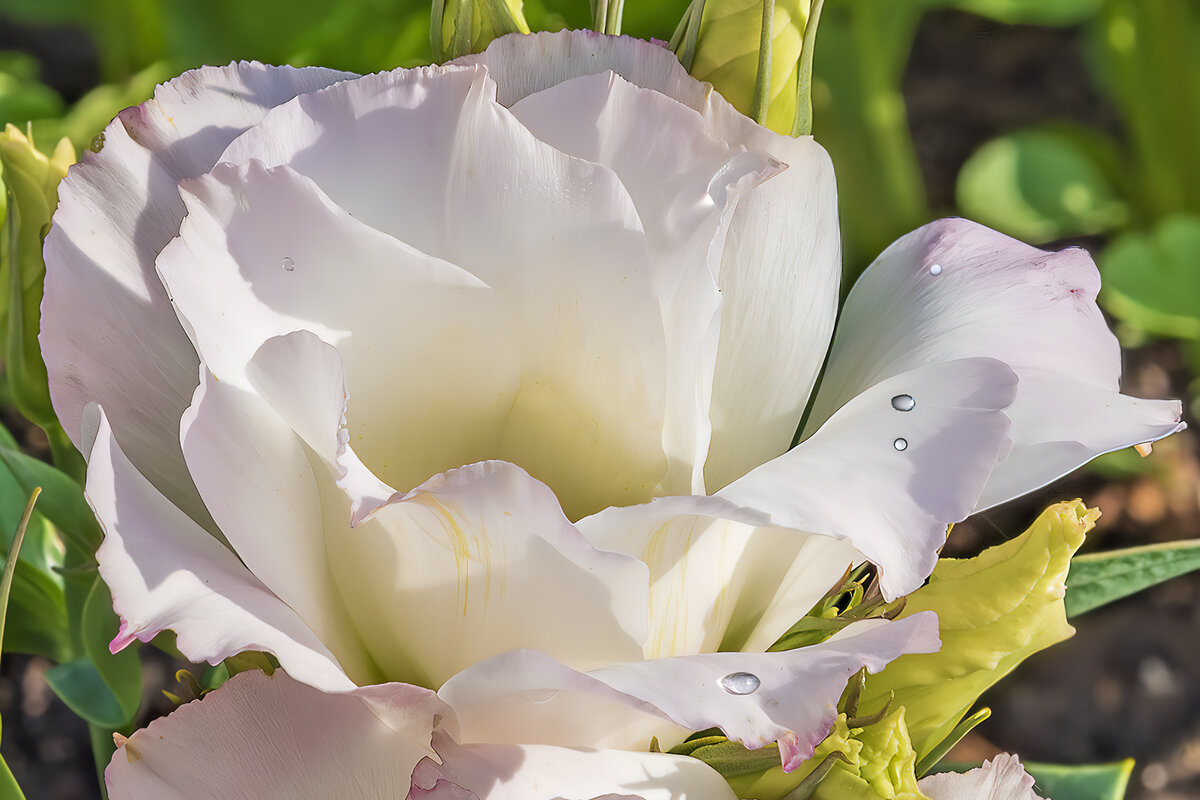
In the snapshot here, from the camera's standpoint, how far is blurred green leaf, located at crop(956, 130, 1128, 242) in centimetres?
114

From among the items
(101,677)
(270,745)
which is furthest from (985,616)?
(101,677)

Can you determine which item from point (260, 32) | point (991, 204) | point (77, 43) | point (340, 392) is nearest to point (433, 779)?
point (340, 392)

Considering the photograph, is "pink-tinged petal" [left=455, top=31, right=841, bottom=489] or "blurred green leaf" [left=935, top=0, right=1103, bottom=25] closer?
"pink-tinged petal" [left=455, top=31, right=841, bottom=489]

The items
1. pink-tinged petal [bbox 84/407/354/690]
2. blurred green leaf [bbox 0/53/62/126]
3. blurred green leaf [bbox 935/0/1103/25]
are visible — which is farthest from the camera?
blurred green leaf [bbox 935/0/1103/25]

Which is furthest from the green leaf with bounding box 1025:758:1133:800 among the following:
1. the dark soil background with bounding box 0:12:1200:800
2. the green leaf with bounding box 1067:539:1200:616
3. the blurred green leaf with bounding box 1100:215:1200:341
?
the blurred green leaf with bounding box 1100:215:1200:341

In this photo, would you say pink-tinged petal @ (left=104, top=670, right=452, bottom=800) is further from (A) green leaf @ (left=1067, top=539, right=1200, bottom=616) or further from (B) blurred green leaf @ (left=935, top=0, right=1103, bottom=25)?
(B) blurred green leaf @ (left=935, top=0, right=1103, bottom=25)

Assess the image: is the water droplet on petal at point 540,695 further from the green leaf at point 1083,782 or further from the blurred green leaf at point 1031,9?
the blurred green leaf at point 1031,9

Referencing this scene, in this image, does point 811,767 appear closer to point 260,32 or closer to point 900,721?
point 900,721

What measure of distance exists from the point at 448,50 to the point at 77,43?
1119 mm

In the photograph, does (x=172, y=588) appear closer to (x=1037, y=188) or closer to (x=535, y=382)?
(x=535, y=382)

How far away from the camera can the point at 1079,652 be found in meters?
1.12

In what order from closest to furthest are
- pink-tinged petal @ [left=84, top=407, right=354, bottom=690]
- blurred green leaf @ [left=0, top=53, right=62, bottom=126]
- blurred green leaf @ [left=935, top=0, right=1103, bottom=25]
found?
pink-tinged petal @ [left=84, top=407, right=354, bottom=690]
blurred green leaf @ [left=0, top=53, right=62, bottom=126]
blurred green leaf @ [left=935, top=0, right=1103, bottom=25]

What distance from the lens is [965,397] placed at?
20 cm

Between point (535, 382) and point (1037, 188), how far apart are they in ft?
3.41
